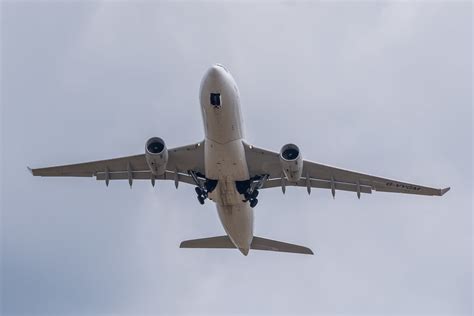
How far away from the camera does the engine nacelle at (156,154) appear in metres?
35.3

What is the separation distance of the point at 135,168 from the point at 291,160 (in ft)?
27.1

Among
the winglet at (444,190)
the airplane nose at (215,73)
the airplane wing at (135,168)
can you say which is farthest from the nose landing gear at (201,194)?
the winglet at (444,190)

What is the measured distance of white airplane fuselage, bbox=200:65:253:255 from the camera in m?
33.2

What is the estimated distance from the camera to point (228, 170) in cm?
3559

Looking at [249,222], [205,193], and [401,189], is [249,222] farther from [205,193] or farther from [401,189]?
[401,189]

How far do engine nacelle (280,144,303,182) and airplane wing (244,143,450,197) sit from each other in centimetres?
156

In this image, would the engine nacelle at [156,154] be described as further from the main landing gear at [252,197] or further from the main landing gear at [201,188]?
the main landing gear at [252,197]

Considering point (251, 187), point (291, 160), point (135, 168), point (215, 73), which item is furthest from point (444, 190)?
point (135, 168)

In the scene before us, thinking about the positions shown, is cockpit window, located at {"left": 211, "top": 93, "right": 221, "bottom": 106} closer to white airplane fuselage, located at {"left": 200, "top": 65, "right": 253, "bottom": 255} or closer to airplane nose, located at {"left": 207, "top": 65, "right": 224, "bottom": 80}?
white airplane fuselage, located at {"left": 200, "top": 65, "right": 253, "bottom": 255}

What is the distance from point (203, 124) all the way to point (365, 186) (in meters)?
9.35

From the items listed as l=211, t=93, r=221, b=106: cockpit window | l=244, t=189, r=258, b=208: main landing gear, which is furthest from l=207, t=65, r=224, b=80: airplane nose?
l=244, t=189, r=258, b=208: main landing gear

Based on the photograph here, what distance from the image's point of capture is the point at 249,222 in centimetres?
Answer: 3844

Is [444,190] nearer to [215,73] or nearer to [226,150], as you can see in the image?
[226,150]

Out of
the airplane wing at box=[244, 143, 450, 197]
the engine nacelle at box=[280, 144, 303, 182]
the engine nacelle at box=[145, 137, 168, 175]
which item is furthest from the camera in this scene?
the airplane wing at box=[244, 143, 450, 197]
